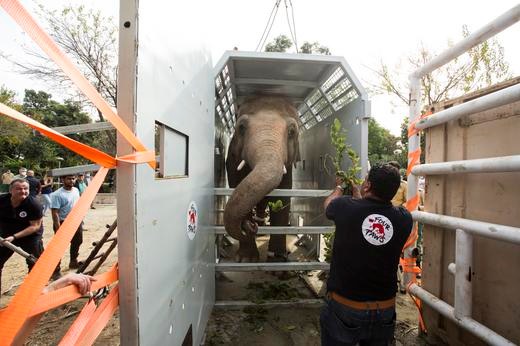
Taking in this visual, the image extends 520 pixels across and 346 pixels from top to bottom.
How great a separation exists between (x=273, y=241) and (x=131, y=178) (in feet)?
14.5

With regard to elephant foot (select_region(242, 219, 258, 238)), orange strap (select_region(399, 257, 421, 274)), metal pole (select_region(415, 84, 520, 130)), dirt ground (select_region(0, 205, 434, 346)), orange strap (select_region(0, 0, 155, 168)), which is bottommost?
dirt ground (select_region(0, 205, 434, 346))

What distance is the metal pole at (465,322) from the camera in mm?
2034

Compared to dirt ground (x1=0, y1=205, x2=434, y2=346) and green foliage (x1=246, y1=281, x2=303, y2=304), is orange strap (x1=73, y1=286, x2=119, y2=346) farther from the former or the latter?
green foliage (x1=246, y1=281, x2=303, y2=304)

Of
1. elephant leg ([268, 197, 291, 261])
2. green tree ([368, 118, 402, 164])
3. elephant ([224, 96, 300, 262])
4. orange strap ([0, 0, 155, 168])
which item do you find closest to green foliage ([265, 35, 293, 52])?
elephant ([224, 96, 300, 262])

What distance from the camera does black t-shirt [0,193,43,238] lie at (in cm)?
464

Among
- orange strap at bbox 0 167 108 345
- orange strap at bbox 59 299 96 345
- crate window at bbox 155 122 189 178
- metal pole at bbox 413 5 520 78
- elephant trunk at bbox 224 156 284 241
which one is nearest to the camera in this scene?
orange strap at bbox 0 167 108 345

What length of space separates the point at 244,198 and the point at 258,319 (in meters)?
1.68

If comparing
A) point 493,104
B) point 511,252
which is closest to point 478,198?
point 511,252

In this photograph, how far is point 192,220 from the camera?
266cm

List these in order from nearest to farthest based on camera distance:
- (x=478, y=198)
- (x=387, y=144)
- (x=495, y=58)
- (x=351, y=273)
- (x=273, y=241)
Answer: (x=351, y=273) < (x=478, y=198) < (x=273, y=241) < (x=495, y=58) < (x=387, y=144)

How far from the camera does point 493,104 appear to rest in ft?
6.91

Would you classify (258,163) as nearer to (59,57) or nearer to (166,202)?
(166,202)

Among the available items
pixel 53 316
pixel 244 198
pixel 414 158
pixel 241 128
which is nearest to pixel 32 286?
pixel 244 198

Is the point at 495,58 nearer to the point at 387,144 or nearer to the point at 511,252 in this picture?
the point at 511,252
